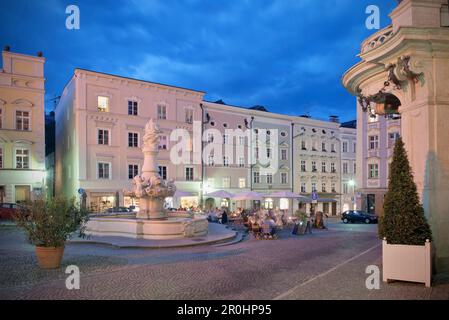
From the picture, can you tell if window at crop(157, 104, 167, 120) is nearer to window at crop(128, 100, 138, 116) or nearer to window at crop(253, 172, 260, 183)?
window at crop(128, 100, 138, 116)

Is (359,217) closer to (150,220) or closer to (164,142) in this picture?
(164,142)

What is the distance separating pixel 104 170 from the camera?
35.4m

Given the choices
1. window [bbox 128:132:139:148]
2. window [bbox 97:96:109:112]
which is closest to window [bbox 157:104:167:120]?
window [bbox 128:132:139:148]

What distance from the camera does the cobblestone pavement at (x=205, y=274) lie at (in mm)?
7598

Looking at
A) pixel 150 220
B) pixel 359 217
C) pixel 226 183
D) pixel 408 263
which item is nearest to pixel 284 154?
pixel 226 183

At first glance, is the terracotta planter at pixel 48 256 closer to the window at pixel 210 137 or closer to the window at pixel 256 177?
the window at pixel 210 137

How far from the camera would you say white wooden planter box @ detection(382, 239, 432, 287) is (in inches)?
305

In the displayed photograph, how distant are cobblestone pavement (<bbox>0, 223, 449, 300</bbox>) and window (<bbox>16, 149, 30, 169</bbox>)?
2082cm

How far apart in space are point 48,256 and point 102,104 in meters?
27.7

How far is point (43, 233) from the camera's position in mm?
10008

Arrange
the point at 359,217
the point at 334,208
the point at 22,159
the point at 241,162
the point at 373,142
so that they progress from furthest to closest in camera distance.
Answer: the point at 334,208 → the point at 241,162 → the point at 373,142 → the point at 359,217 → the point at 22,159

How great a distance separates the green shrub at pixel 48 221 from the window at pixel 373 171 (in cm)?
3442
